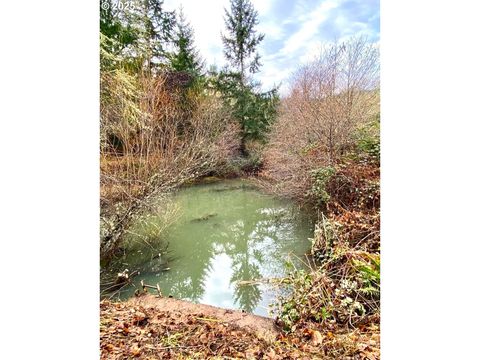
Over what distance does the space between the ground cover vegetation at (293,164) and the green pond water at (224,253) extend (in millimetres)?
181

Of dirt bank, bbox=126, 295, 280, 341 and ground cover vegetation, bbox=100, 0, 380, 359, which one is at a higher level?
ground cover vegetation, bbox=100, 0, 380, 359

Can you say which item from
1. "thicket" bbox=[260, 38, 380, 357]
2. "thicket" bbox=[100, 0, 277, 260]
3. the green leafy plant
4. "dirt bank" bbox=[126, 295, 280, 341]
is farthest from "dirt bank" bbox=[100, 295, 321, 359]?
the green leafy plant

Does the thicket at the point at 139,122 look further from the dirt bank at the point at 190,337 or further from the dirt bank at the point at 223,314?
the dirt bank at the point at 190,337

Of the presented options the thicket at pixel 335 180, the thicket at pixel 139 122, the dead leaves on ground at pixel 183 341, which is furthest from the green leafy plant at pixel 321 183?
the dead leaves on ground at pixel 183 341

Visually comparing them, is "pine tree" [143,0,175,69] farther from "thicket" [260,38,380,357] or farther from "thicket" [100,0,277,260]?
"thicket" [260,38,380,357]

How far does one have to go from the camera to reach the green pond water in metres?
1.79

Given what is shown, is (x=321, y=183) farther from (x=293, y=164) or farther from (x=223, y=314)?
(x=223, y=314)

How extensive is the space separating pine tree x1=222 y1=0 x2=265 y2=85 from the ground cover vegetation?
0.31ft

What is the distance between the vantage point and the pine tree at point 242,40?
4266mm

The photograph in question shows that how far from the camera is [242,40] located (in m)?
5.59

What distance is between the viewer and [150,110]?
8.96 feet

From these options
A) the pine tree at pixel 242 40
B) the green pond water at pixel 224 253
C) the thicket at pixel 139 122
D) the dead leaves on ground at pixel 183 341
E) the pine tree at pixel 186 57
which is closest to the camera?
the dead leaves on ground at pixel 183 341
